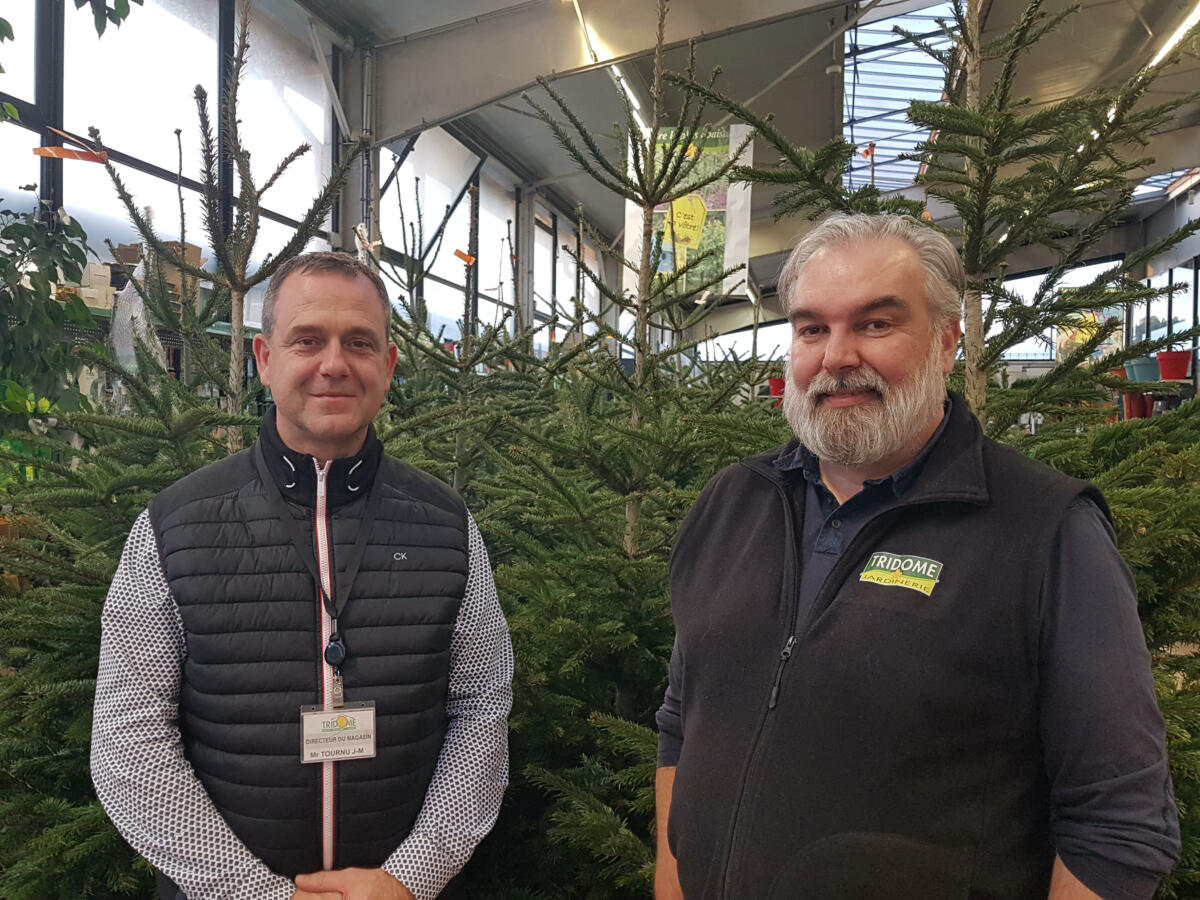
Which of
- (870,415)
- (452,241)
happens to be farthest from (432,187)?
(870,415)

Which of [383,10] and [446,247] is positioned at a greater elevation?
[383,10]

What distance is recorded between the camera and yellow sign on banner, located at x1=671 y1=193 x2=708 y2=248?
341cm

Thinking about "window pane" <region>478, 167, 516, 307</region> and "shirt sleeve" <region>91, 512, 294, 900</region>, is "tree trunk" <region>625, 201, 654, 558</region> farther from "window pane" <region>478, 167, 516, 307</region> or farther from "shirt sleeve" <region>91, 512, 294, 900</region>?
"window pane" <region>478, 167, 516, 307</region>

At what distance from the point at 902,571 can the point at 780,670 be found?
9.0 inches

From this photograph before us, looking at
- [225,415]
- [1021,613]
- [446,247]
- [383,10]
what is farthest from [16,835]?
[446,247]

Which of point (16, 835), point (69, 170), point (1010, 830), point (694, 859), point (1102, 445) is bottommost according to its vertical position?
point (16, 835)

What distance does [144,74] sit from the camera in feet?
20.6

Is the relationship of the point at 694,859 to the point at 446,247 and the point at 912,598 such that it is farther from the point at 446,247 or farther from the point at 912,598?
the point at 446,247

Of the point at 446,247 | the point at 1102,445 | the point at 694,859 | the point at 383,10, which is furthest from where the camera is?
the point at 446,247

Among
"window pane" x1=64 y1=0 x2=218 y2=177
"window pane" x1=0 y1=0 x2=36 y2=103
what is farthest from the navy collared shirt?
"window pane" x1=0 y1=0 x2=36 y2=103

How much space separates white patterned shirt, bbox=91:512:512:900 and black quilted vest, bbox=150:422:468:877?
3 centimetres

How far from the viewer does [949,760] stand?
1072mm

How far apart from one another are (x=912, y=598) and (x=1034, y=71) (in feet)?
33.2

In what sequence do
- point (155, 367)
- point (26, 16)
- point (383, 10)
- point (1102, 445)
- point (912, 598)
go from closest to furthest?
point (912, 598) < point (1102, 445) < point (155, 367) < point (26, 16) < point (383, 10)
